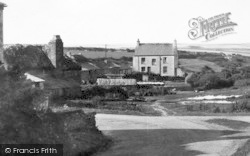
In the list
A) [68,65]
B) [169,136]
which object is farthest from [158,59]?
[169,136]

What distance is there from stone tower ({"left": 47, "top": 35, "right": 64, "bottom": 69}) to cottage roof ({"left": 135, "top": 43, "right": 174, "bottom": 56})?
44.4m

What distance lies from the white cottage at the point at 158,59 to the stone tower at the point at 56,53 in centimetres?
4425

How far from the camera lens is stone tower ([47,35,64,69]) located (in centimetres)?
5522

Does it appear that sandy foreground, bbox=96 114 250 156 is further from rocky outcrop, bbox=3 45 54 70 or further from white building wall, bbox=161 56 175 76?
white building wall, bbox=161 56 175 76

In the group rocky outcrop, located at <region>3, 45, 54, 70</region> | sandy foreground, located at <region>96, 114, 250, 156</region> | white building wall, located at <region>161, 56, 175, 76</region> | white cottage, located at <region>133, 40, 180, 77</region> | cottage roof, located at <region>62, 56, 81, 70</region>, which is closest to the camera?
sandy foreground, located at <region>96, 114, 250, 156</region>

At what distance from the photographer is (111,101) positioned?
53344mm

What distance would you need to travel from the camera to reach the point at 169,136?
29766 mm

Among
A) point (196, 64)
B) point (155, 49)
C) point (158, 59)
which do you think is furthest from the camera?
point (196, 64)

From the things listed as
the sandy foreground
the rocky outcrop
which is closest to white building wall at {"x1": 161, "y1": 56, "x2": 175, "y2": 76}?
the rocky outcrop

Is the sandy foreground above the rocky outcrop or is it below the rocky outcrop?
below

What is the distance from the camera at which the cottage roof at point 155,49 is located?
9944cm

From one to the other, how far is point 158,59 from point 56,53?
45219mm

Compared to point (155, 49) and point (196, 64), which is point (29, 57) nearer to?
point (155, 49)

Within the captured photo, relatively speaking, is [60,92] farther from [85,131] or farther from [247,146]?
[247,146]
